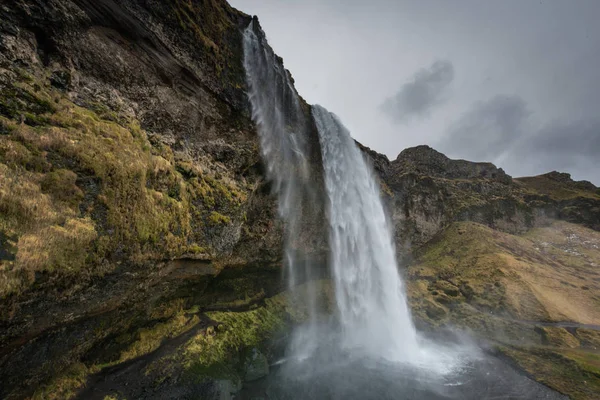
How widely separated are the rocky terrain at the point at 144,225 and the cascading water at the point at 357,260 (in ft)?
7.07

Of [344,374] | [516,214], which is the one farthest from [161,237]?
[516,214]

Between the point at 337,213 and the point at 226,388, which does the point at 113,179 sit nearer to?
the point at 226,388

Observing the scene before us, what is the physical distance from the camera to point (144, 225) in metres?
8.91

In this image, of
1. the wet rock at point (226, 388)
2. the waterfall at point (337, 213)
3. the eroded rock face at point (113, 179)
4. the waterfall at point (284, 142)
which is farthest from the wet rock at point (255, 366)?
the waterfall at point (284, 142)

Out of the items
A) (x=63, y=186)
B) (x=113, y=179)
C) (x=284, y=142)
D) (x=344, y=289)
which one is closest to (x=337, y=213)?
(x=344, y=289)

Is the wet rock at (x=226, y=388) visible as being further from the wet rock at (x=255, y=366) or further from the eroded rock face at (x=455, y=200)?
the eroded rock face at (x=455, y=200)

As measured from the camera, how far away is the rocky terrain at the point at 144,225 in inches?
258

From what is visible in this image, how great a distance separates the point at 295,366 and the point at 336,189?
14.6m

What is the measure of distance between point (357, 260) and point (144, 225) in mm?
19629

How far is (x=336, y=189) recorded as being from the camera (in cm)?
2381

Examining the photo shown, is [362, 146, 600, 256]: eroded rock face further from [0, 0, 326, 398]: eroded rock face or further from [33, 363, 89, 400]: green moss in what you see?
[33, 363, 89, 400]: green moss

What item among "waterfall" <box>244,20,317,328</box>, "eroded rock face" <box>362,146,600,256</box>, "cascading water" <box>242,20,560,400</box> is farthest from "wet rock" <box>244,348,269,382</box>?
"eroded rock face" <box>362,146,600,256</box>

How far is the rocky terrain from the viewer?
21.5 ft

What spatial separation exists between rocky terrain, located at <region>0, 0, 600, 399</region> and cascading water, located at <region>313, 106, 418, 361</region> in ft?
7.07
